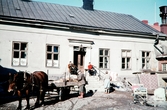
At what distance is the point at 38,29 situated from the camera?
15.1 meters

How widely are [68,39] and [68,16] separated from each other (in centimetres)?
301

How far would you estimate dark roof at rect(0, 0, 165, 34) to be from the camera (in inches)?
604

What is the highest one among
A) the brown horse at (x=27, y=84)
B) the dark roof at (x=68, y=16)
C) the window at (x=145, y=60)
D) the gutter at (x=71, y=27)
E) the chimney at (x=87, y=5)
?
the chimney at (x=87, y=5)

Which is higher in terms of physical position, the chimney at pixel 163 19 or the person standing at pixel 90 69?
the chimney at pixel 163 19

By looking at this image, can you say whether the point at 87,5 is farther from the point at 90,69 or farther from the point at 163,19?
the point at 90,69

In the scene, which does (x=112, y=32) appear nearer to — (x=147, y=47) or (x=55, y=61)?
(x=147, y=47)

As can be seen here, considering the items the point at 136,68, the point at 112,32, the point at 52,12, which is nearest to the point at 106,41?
the point at 112,32

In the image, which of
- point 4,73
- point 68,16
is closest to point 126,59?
point 68,16

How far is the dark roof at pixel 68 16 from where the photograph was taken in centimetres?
1533

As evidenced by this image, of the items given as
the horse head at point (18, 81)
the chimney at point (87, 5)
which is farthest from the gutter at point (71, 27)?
the horse head at point (18, 81)

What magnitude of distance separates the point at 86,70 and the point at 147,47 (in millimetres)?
7243

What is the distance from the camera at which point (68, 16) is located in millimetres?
17797

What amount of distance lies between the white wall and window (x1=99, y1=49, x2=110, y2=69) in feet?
1.27

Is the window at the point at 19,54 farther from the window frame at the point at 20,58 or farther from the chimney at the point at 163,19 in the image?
the chimney at the point at 163,19
